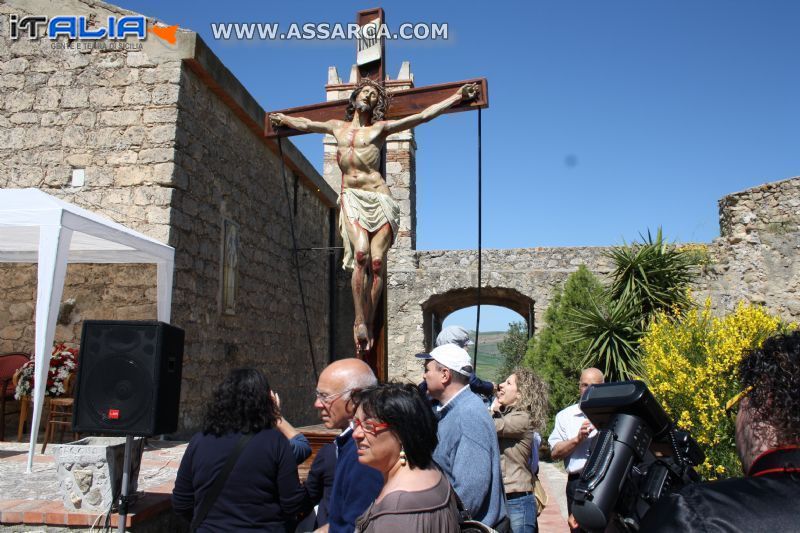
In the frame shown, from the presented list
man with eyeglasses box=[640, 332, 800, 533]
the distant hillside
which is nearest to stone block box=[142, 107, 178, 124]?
man with eyeglasses box=[640, 332, 800, 533]

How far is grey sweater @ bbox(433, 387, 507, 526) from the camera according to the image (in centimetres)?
228

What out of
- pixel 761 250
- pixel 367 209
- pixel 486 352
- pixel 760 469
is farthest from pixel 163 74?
pixel 486 352

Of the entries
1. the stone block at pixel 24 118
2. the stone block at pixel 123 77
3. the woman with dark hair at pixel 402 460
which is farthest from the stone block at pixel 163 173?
the woman with dark hair at pixel 402 460

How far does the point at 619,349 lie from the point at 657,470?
22.2 ft

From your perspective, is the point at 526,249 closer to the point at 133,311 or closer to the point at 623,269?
the point at 623,269

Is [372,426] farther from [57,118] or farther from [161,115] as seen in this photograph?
[57,118]

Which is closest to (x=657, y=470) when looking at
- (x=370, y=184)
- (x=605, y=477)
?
(x=605, y=477)

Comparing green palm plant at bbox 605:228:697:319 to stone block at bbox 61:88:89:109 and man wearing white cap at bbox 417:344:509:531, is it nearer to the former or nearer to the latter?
man wearing white cap at bbox 417:344:509:531

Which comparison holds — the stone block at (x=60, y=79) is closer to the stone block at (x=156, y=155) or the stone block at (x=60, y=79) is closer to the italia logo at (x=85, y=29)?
the italia logo at (x=85, y=29)

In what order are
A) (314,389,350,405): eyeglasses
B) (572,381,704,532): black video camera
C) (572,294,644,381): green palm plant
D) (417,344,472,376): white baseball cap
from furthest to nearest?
(572,294,644,381): green palm plant
(417,344,472,376): white baseball cap
(314,389,350,405): eyeglasses
(572,381,704,532): black video camera

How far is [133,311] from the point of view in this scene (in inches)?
244

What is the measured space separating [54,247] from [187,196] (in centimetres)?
217

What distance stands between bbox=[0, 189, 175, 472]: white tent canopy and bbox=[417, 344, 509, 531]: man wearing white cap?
9.68 ft

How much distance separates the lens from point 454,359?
260 cm
